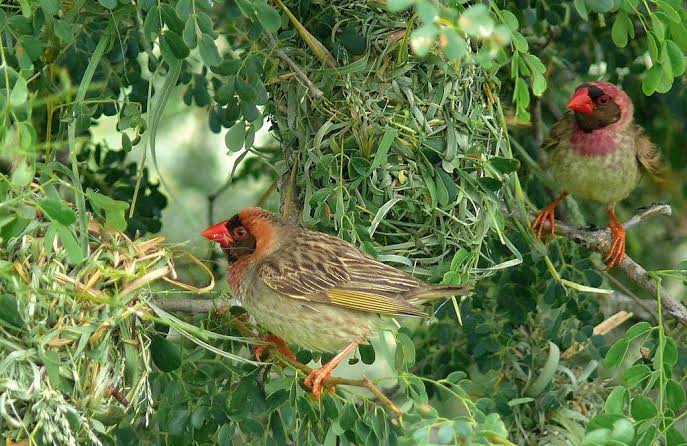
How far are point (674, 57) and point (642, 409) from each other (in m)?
0.88

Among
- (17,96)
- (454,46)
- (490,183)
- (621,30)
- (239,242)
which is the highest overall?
(454,46)

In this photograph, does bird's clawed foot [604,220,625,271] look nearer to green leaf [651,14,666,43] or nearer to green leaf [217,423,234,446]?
green leaf [651,14,666,43]

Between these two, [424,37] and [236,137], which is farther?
[236,137]

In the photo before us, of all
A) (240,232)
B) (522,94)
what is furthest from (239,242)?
(522,94)

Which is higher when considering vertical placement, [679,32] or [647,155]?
[679,32]

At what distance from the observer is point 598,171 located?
4270mm

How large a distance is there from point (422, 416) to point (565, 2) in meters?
2.02

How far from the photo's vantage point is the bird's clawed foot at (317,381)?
2.96 m

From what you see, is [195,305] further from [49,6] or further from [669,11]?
[669,11]

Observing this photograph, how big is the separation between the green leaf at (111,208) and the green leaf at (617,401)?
117 centimetres

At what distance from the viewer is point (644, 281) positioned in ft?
12.4

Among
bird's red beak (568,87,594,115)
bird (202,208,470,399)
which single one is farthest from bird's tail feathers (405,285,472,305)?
bird's red beak (568,87,594,115)

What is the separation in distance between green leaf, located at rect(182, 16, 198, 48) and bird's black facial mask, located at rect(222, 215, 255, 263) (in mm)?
747

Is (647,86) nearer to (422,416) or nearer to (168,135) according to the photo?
(422,416)
